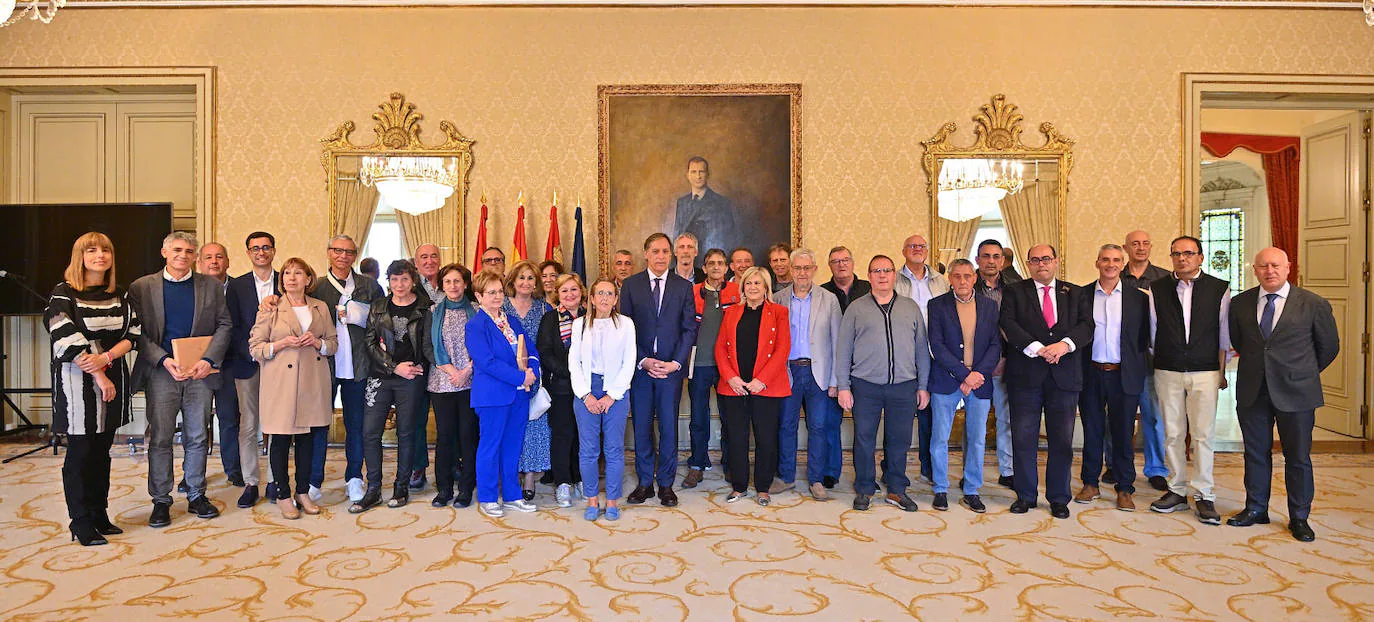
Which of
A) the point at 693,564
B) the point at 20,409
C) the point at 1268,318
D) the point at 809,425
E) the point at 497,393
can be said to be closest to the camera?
the point at 693,564

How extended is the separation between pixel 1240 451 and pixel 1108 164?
2.49 m

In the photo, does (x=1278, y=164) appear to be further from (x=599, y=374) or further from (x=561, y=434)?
(x=561, y=434)

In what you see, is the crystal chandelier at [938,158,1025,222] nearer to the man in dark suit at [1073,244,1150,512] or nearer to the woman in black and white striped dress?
the man in dark suit at [1073,244,1150,512]

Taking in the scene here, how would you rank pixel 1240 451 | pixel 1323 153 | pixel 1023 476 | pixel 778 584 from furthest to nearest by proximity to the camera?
pixel 1323 153, pixel 1240 451, pixel 1023 476, pixel 778 584

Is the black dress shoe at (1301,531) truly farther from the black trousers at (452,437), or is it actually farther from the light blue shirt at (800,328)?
the black trousers at (452,437)

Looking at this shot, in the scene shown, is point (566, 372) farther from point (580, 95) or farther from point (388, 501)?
point (580, 95)

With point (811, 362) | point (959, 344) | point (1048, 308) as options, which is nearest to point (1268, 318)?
point (1048, 308)

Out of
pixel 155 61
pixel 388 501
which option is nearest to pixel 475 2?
pixel 155 61

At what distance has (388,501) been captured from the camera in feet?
15.0

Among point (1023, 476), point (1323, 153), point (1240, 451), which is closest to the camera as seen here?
point (1023, 476)

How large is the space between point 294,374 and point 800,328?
2857mm

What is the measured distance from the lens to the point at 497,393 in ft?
14.1

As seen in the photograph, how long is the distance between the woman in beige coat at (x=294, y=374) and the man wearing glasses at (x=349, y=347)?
0.44ft

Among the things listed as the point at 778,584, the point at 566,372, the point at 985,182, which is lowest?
the point at 778,584
